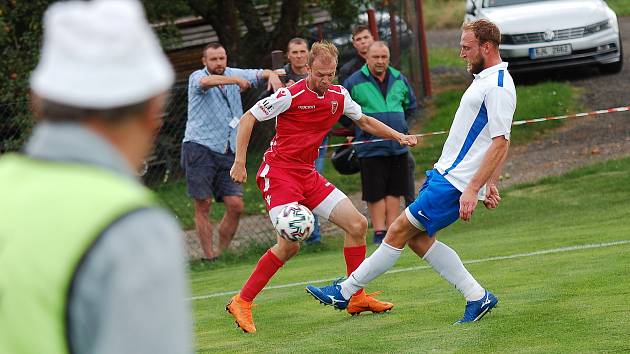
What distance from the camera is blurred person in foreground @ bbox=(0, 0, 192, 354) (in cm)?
222

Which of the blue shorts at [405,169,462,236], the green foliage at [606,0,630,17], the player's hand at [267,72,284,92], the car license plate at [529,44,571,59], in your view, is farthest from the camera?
the green foliage at [606,0,630,17]

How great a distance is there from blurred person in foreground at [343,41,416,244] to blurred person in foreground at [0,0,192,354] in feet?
33.6

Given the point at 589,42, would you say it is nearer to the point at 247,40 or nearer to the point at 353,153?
the point at 247,40

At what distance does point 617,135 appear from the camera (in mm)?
17812

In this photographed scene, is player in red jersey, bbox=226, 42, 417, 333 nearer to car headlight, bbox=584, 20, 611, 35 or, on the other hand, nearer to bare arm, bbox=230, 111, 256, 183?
bare arm, bbox=230, 111, 256, 183

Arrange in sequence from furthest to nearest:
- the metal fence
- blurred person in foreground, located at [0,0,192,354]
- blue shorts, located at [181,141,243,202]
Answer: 1. the metal fence
2. blue shorts, located at [181,141,243,202]
3. blurred person in foreground, located at [0,0,192,354]

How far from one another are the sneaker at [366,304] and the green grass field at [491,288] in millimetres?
80

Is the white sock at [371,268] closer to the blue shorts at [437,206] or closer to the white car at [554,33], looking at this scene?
the blue shorts at [437,206]

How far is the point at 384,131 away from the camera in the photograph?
8.99 m

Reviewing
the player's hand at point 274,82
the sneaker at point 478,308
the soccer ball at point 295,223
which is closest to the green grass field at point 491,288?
the sneaker at point 478,308

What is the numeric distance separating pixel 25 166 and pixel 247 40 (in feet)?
57.3

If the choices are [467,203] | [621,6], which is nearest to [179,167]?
[467,203]

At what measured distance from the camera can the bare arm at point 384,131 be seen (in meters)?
8.91

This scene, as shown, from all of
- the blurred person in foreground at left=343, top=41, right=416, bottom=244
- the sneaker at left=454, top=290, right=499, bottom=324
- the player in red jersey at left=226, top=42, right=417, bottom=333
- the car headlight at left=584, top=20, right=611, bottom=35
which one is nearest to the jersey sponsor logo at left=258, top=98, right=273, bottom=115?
the player in red jersey at left=226, top=42, right=417, bottom=333
